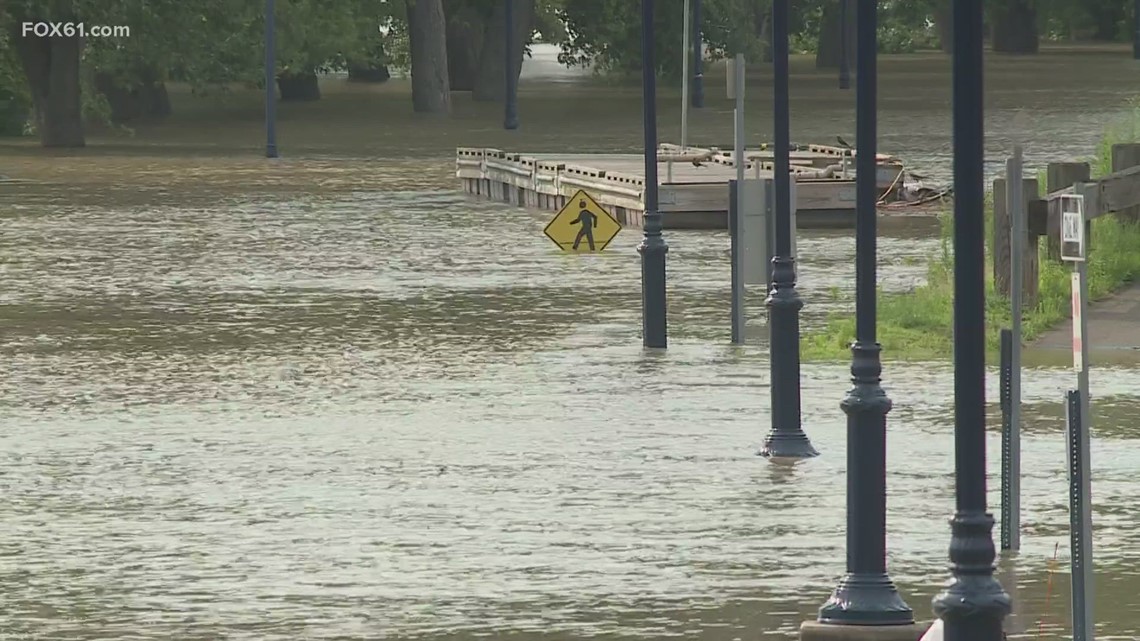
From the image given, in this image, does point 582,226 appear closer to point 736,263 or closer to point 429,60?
point 736,263

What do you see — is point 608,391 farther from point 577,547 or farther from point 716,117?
point 716,117

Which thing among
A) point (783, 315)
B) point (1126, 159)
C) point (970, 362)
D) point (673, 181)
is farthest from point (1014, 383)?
point (673, 181)

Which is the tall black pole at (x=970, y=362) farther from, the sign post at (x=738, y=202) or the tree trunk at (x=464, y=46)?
the tree trunk at (x=464, y=46)

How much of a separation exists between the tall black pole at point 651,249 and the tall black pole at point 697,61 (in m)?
40.8

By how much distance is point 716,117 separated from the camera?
178 feet

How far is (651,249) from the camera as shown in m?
17.6

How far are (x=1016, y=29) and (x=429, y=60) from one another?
136 ft

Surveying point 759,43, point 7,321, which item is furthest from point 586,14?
point 7,321

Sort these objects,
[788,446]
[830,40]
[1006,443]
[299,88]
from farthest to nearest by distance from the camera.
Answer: [830,40]
[299,88]
[788,446]
[1006,443]

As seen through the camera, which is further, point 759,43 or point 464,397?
point 759,43

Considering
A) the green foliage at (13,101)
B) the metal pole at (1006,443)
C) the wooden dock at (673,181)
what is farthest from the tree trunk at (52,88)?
the metal pole at (1006,443)

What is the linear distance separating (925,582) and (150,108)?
166ft

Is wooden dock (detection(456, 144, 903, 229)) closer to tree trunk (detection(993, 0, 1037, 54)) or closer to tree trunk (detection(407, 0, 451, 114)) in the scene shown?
tree trunk (detection(407, 0, 451, 114))

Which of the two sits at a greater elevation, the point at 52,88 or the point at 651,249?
the point at 52,88
